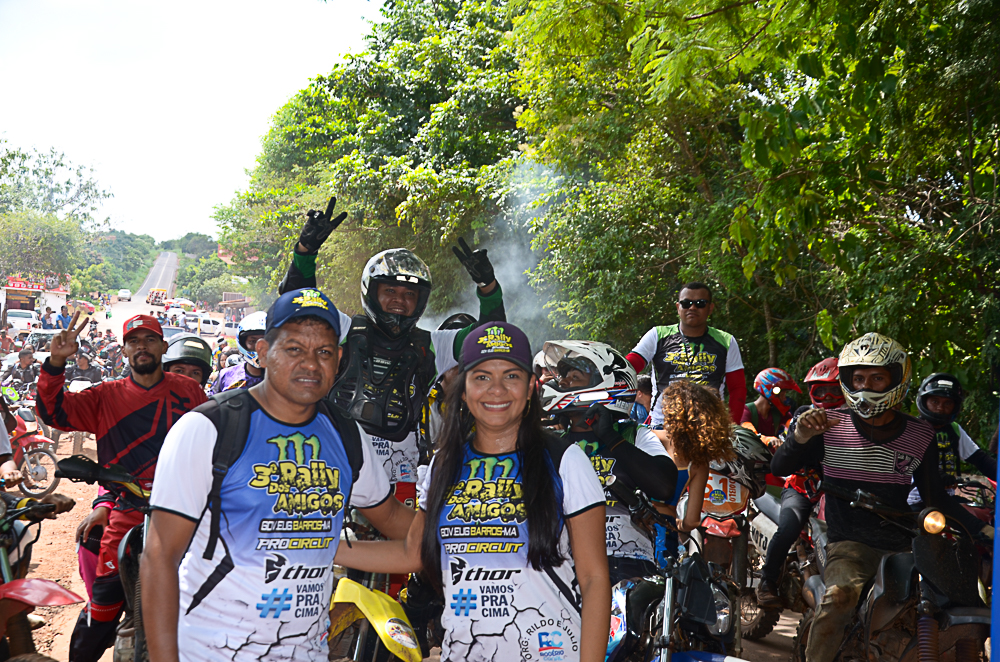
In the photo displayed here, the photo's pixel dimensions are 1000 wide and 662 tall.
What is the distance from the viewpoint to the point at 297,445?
291cm

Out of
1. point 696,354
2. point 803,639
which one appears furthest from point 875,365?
point 696,354

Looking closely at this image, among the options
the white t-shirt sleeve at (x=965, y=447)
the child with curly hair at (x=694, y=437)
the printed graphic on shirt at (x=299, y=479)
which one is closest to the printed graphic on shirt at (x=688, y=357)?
the white t-shirt sleeve at (x=965, y=447)

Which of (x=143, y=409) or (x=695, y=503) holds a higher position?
(x=143, y=409)

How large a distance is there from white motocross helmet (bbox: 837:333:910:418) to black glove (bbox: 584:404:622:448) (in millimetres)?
1914

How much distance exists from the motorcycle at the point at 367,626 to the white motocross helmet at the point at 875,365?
10.2 feet

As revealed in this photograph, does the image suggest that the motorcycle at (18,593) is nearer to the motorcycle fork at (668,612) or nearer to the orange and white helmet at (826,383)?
the motorcycle fork at (668,612)

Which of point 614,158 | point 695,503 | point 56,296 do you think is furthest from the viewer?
point 56,296

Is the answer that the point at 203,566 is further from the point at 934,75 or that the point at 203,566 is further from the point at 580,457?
the point at 934,75

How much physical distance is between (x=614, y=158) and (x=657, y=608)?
10.1 m

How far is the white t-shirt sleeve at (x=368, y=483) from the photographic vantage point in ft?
10.4

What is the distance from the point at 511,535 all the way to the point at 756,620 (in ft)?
14.7

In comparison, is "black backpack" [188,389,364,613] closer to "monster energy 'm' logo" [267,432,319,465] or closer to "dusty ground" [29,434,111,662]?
"monster energy 'm' logo" [267,432,319,465]

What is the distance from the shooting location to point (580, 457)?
3035 millimetres

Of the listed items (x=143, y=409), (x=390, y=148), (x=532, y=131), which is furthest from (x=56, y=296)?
(x=143, y=409)
